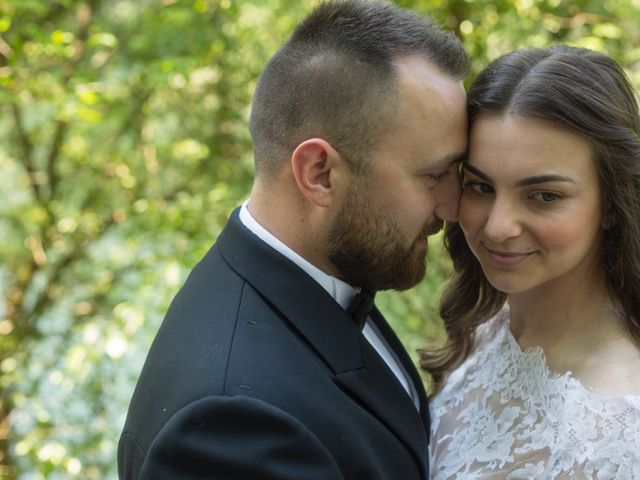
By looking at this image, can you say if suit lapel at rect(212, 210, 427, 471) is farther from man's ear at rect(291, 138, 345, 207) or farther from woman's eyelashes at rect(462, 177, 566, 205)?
woman's eyelashes at rect(462, 177, 566, 205)

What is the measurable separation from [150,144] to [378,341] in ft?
10.6

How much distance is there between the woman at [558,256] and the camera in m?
2.17

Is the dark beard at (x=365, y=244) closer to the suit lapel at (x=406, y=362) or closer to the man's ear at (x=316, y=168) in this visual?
the man's ear at (x=316, y=168)

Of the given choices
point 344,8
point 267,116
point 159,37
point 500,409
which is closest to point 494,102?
point 344,8

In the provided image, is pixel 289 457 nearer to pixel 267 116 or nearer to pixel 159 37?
pixel 267 116

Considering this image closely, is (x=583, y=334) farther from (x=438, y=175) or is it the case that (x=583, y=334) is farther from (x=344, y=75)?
(x=344, y=75)

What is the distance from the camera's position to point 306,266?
2.21m

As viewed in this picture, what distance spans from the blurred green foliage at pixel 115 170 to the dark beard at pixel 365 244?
68.6 inches

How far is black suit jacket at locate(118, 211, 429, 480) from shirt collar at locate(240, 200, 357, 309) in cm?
4

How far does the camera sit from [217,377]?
179 cm

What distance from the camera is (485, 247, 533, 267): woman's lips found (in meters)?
2.29

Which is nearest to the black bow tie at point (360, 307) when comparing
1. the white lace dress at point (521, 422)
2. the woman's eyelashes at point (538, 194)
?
the woman's eyelashes at point (538, 194)

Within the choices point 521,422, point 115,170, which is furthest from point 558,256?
point 115,170

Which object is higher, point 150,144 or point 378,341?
point 378,341
